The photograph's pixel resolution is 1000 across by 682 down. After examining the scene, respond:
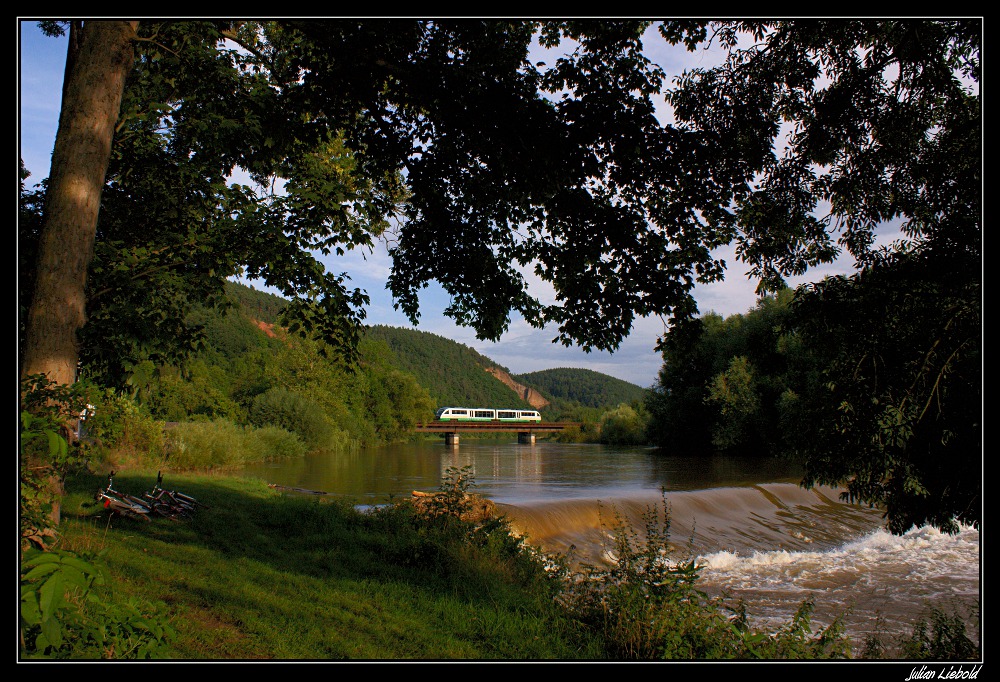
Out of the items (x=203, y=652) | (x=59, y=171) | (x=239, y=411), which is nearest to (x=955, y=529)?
(x=203, y=652)

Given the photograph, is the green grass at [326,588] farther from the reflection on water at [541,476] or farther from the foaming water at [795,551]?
the reflection on water at [541,476]

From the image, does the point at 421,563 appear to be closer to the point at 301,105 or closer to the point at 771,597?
the point at 301,105

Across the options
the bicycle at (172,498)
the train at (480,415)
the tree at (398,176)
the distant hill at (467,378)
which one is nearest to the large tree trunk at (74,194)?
the tree at (398,176)

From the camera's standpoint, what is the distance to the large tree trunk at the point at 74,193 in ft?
15.8

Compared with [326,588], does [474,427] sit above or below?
above

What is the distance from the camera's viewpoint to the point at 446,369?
129 metres

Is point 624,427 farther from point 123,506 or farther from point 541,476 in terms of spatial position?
point 123,506

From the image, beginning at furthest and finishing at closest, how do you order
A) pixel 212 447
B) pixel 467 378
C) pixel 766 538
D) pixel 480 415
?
pixel 467 378 → pixel 480 415 → pixel 212 447 → pixel 766 538

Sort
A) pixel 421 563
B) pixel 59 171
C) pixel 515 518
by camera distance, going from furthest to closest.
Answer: pixel 515 518
pixel 421 563
pixel 59 171

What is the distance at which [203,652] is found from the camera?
404cm

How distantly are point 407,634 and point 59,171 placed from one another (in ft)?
16.1

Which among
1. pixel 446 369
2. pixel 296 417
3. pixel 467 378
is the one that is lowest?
pixel 296 417

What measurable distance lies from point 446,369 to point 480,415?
60946 millimetres

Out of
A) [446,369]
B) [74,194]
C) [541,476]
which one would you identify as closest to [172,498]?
→ [74,194]
